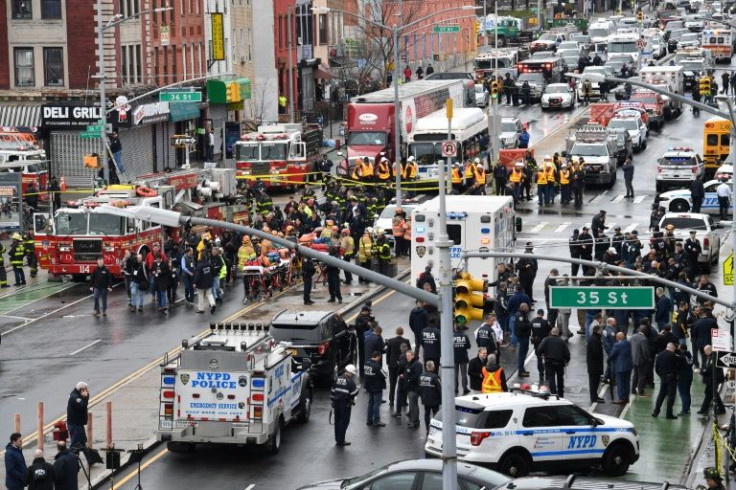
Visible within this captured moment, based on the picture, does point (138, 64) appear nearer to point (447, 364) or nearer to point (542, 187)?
point (542, 187)

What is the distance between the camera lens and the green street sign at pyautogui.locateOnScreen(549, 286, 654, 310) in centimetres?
2878

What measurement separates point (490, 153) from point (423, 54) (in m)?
48.7

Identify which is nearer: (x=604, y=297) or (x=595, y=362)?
(x=604, y=297)

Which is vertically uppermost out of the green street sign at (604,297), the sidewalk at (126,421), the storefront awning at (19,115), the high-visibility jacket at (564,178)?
the storefront awning at (19,115)

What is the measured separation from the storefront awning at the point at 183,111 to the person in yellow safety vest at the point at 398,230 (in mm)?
Answer: 27394

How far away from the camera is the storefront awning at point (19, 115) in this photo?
235ft

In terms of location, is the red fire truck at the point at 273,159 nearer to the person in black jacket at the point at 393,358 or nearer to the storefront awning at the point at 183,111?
the storefront awning at the point at 183,111

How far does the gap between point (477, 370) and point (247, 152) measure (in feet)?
116

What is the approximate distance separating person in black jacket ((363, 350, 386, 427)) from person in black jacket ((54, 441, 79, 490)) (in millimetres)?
7039

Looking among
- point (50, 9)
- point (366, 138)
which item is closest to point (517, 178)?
point (366, 138)

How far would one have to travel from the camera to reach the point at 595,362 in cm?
3378

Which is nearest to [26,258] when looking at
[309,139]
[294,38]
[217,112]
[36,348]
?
[36,348]

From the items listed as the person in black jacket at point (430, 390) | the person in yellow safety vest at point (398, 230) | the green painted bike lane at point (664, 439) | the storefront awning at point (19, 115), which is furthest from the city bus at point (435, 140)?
the person in black jacket at point (430, 390)

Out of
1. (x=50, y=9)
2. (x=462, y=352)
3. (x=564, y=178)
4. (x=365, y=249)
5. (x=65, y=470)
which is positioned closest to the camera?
(x=65, y=470)
